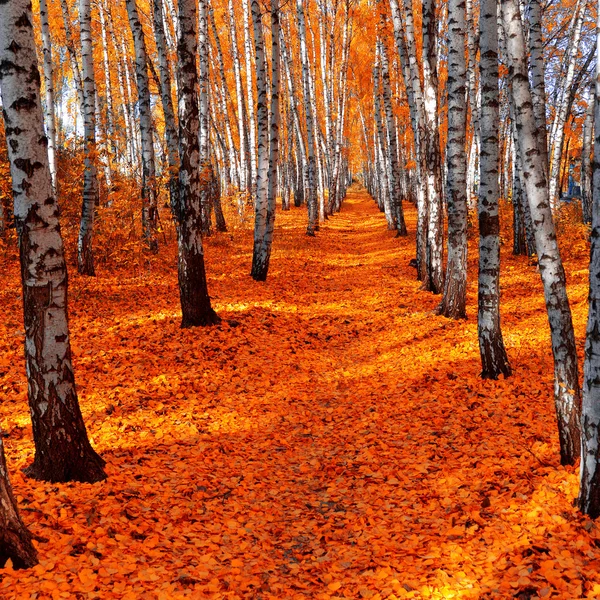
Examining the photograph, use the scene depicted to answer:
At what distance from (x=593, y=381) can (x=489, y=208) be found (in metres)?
3.44

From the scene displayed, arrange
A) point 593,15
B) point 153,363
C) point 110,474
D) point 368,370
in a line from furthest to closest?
1. point 593,15
2. point 368,370
3. point 153,363
4. point 110,474

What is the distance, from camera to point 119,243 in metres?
12.2

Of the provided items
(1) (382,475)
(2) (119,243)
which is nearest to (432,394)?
(1) (382,475)

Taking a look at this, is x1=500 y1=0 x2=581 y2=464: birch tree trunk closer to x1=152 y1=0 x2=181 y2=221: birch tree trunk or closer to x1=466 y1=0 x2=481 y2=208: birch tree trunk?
x1=466 y1=0 x2=481 y2=208: birch tree trunk

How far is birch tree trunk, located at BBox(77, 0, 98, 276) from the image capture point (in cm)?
1056

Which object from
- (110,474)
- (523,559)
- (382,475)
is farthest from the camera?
(382,475)

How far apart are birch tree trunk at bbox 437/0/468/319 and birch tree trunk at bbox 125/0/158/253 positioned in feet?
24.2

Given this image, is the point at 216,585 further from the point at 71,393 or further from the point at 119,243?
the point at 119,243

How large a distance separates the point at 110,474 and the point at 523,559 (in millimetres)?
3428

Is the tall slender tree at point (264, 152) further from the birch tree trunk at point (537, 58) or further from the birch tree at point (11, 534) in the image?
the birch tree at point (11, 534)

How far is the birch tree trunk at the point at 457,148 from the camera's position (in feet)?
24.6

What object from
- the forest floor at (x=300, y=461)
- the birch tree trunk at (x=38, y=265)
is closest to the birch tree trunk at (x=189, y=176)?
the forest floor at (x=300, y=461)

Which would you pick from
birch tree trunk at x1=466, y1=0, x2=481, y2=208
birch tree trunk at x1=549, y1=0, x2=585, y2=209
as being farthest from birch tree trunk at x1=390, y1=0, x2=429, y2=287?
birch tree trunk at x1=549, y1=0, x2=585, y2=209

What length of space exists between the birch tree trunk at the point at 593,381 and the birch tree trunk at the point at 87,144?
9497 mm
